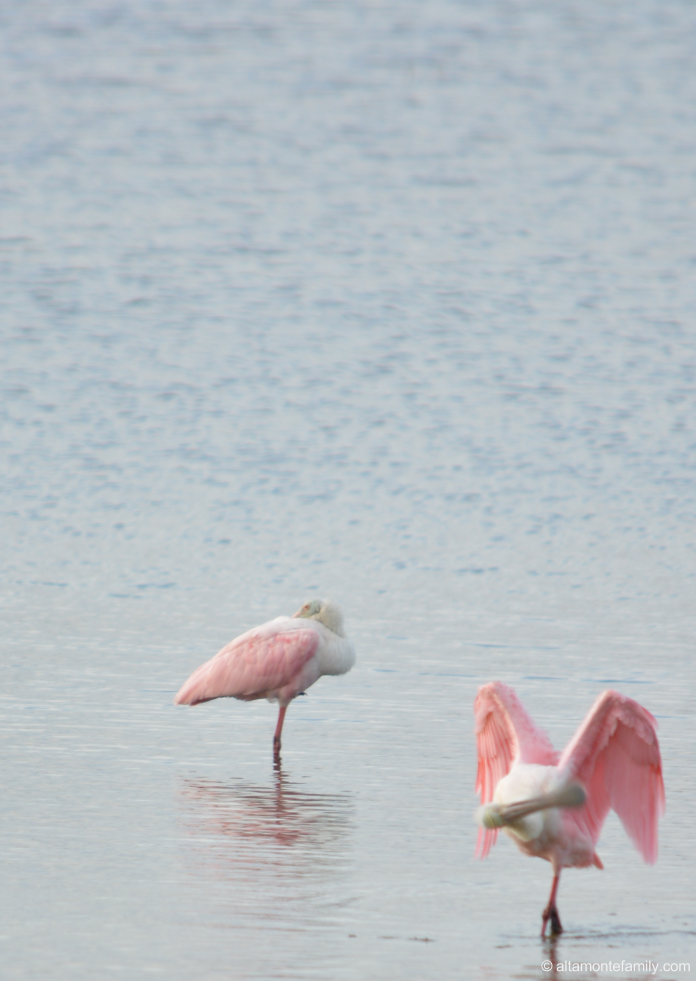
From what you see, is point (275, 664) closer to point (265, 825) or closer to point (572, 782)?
point (265, 825)

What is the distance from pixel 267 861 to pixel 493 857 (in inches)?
37.7

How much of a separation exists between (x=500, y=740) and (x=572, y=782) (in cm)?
58

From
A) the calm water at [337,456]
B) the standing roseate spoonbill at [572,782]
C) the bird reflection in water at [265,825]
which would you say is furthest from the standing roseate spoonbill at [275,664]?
the standing roseate spoonbill at [572,782]

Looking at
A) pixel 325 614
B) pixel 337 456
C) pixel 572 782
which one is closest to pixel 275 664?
pixel 325 614

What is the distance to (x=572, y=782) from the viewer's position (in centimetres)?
625

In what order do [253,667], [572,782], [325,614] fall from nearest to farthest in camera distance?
[572,782] < [253,667] < [325,614]

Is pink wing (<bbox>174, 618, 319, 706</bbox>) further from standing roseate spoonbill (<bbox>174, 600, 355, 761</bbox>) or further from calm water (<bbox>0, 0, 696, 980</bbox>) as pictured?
calm water (<bbox>0, 0, 696, 980</bbox>)

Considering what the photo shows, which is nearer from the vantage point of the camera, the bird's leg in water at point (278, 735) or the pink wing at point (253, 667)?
the bird's leg in water at point (278, 735)

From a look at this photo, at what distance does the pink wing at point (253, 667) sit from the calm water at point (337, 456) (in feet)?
0.66

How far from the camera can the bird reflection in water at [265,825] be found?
6.71 meters

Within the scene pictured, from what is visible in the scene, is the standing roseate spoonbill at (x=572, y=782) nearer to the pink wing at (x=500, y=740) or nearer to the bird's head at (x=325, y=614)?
the pink wing at (x=500, y=740)

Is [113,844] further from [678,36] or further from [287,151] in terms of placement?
[678,36]

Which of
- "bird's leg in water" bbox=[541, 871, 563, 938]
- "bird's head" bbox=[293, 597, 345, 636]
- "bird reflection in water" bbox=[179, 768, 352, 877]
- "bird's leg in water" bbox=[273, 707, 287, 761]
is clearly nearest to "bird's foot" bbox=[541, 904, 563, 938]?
"bird's leg in water" bbox=[541, 871, 563, 938]

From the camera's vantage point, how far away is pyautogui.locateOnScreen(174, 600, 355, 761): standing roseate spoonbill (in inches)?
366
